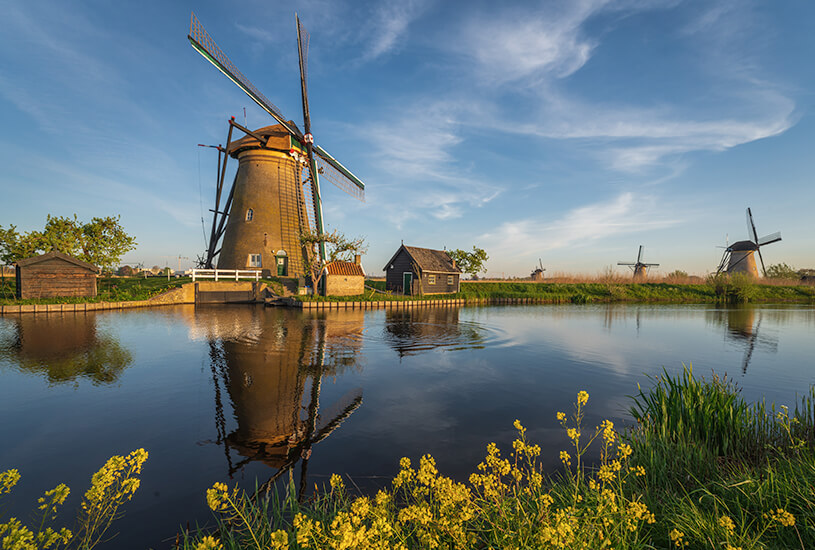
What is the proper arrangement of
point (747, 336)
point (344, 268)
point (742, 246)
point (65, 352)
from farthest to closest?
1. point (742, 246)
2. point (344, 268)
3. point (747, 336)
4. point (65, 352)

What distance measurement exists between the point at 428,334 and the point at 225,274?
20803 mm

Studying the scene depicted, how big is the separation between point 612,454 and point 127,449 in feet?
24.8

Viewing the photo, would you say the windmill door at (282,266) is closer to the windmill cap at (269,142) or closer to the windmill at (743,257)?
the windmill cap at (269,142)

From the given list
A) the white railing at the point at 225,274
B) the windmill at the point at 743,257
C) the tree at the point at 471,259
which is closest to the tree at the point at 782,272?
the windmill at the point at 743,257

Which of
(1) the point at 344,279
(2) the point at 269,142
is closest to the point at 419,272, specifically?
(1) the point at 344,279

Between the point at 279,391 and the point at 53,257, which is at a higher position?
the point at 53,257

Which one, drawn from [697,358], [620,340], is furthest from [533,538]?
[620,340]

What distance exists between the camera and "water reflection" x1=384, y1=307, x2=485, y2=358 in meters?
13.5

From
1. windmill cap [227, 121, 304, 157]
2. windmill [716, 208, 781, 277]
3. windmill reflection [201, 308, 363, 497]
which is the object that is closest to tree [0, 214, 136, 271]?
windmill cap [227, 121, 304, 157]

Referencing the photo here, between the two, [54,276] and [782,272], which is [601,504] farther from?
[782,272]

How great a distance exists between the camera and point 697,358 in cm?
1215

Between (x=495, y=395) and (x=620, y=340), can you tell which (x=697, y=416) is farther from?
(x=620, y=340)

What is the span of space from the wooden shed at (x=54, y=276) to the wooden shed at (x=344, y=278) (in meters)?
15.3

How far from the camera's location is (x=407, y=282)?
34.4 m
